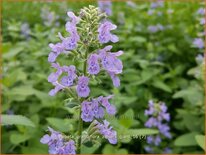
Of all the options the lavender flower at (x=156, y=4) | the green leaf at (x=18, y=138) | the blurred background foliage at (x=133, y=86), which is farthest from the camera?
the lavender flower at (x=156, y=4)

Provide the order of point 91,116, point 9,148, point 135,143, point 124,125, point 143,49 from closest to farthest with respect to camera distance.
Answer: point 91,116, point 124,125, point 9,148, point 135,143, point 143,49

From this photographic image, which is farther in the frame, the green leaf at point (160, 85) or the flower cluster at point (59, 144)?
the green leaf at point (160, 85)

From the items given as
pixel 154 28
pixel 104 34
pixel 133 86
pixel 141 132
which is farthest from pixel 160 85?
pixel 104 34

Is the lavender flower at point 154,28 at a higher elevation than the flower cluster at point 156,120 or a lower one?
higher

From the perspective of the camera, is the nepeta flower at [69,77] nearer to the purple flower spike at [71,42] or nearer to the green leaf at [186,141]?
the purple flower spike at [71,42]

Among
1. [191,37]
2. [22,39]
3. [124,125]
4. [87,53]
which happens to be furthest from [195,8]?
[87,53]

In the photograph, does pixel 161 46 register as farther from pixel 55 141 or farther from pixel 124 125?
pixel 55 141

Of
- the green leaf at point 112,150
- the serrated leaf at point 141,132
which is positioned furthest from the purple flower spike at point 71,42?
the green leaf at point 112,150
